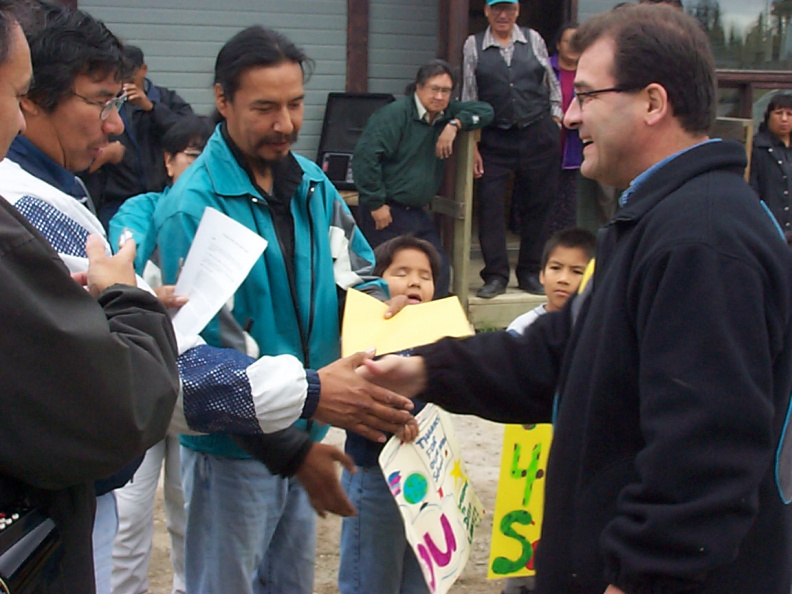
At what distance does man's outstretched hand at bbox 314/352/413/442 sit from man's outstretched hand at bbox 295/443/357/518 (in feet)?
0.30

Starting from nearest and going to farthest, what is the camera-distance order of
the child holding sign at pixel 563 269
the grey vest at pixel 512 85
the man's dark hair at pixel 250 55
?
1. the man's dark hair at pixel 250 55
2. the child holding sign at pixel 563 269
3. the grey vest at pixel 512 85

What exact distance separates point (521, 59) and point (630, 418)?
17.9 ft

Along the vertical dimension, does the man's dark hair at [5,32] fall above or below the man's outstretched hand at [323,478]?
above

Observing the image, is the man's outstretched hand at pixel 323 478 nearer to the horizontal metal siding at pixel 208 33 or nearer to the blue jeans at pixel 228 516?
the blue jeans at pixel 228 516

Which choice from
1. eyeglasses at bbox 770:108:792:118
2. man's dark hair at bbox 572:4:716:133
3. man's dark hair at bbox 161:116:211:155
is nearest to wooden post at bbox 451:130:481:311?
eyeglasses at bbox 770:108:792:118

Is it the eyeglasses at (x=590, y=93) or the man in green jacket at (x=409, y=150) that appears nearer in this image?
the eyeglasses at (x=590, y=93)

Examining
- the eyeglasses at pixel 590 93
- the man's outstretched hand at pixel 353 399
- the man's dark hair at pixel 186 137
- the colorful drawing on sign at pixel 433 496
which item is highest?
the eyeglasses at pixel 590 93

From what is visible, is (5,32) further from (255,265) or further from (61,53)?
(255,265)

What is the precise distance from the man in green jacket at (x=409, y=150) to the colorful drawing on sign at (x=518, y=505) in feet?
10.9

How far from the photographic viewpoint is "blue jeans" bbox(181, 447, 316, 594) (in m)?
2.55

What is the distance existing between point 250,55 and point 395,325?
86 centimetres

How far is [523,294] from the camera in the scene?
7141 millimetres

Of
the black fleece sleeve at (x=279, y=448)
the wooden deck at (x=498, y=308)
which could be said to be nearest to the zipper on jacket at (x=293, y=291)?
the black fleece sleeve at (x=279, y=448)

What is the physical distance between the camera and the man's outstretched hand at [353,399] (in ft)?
7.88
